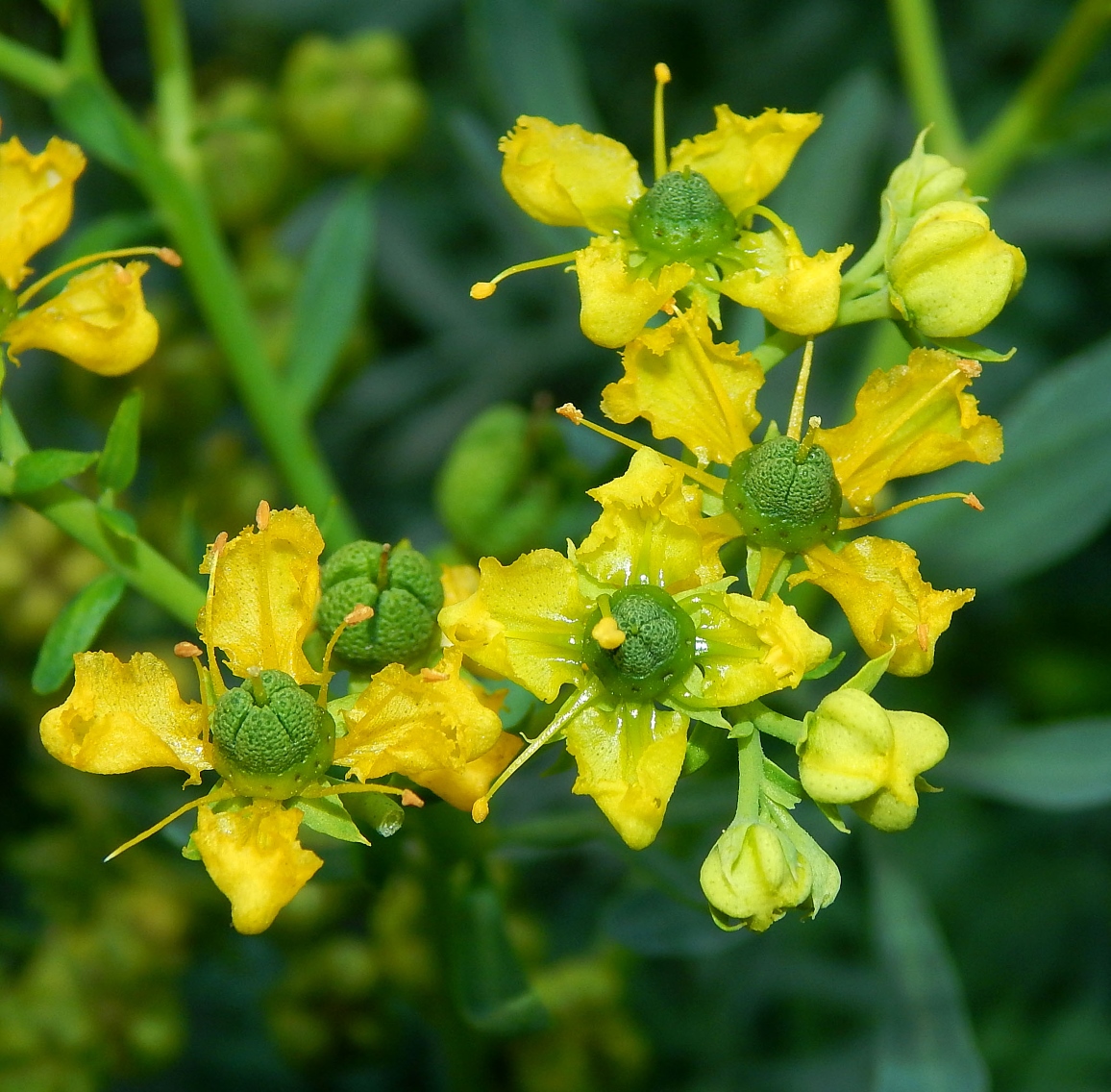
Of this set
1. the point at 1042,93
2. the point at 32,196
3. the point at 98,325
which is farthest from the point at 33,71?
the point at 1042,93

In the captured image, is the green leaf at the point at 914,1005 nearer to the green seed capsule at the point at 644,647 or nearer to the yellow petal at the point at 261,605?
the green seed capsule at the point at 644,647

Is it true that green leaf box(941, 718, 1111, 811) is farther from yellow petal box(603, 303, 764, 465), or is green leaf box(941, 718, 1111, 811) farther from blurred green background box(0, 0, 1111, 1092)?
yellow petal box(603, 303, 764, 465)

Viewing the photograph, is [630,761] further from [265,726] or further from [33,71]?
[33,71]

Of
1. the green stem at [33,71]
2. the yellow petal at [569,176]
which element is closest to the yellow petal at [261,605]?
the yellow petal at [569,176]

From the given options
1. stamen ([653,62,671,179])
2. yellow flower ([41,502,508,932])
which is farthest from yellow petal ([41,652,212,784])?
stamen ([653,62,671,179])

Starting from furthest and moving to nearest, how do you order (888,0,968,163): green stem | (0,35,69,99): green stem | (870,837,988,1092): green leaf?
1. (888,0,968,163): green stem
2. (870,837,988,1092): green leaf
3. (0,35,69,99): green stem

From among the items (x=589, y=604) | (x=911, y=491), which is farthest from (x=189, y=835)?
(x=911, y=491)
